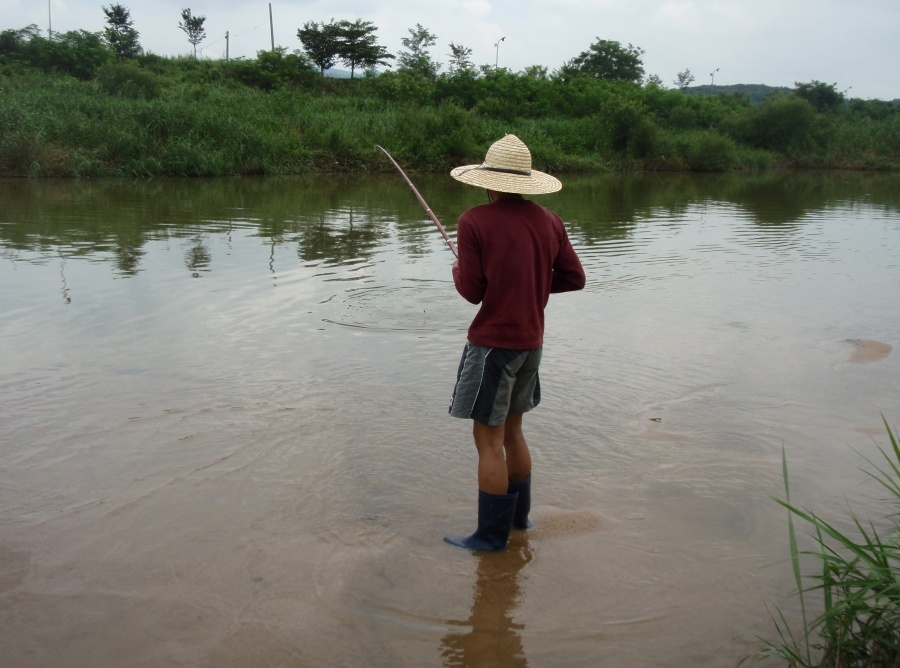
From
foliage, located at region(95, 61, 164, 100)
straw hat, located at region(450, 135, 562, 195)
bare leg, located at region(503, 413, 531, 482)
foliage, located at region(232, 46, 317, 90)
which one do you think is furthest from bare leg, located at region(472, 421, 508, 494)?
foliage, located at region(232, 46, 317, 90)

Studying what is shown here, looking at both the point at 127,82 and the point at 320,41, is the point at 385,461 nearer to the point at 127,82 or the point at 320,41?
the point at 127,82

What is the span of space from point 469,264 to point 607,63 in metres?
54.4

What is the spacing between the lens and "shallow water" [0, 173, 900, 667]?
2.56 m

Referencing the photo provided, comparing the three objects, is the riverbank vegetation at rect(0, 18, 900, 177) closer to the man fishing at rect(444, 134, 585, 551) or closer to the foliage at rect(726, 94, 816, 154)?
the foliage at rect(726, 94, 816, 154)

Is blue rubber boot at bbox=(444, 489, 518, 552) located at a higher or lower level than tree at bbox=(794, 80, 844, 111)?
lower

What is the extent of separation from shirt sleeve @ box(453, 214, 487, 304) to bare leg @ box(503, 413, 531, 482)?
1.80ft

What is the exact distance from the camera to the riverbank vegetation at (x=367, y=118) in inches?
812

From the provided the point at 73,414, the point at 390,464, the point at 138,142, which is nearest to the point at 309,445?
the point at 390,464

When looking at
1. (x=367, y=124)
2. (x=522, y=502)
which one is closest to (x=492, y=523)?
(x=522, y=502)

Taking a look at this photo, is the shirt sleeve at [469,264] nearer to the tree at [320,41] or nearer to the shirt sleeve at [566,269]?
the shirt sleeve at [566,269]

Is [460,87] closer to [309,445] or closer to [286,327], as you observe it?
[286,327]

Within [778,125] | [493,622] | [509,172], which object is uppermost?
[778,125]

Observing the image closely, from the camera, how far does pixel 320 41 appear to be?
4156 cm

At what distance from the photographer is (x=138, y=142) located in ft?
67.2
